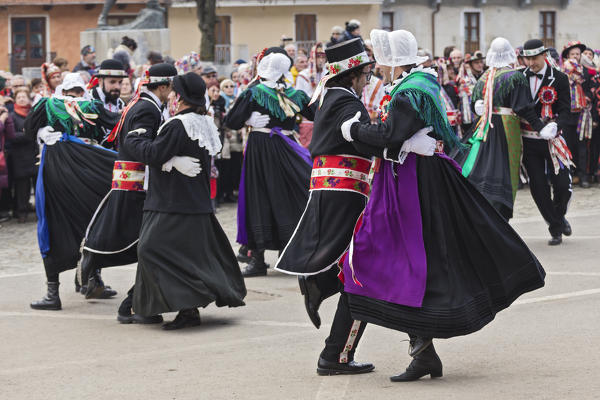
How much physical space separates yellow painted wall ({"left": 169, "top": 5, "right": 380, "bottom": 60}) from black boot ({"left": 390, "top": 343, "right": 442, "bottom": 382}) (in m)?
46.8

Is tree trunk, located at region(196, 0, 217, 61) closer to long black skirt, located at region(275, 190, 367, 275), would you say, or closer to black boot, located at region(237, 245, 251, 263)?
black boot, located at region(237, 245, 251, 263)

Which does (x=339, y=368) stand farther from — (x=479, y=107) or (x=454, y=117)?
(x=454, y=117)

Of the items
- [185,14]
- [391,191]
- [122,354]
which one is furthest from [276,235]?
[185,14]

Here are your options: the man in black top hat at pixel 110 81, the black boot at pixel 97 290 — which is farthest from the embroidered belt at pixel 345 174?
the man in black top hat at pixel 110 81

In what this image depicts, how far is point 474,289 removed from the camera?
5930 millimetres

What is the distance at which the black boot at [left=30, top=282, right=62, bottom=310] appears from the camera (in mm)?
8797

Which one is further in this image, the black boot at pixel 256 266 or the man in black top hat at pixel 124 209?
the black boot at pixel 256 266

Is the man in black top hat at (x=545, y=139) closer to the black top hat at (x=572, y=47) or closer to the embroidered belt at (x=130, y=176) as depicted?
the embroidered belt at (x=130, y=176)

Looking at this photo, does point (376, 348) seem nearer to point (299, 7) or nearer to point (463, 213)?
point (463, 213)

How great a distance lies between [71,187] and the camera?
9.10 m

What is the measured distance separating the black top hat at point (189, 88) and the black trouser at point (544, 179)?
4690 millimetres

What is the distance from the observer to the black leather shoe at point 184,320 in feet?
25.8

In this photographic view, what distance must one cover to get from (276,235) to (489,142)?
2.54 meters

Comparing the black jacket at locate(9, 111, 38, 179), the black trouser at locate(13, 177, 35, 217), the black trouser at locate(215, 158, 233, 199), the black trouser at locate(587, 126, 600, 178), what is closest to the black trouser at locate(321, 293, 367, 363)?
the black jacket at locate(9, 111, 38, 179)
